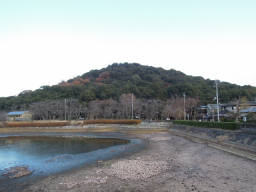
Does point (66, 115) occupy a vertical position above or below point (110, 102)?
below

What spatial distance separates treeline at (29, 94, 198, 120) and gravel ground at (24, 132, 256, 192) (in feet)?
127

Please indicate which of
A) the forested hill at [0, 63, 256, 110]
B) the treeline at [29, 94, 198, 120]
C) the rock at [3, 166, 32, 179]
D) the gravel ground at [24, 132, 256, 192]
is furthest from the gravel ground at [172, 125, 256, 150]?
the forested hill at [0, 63, 256, 110]

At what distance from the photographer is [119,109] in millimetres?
58938

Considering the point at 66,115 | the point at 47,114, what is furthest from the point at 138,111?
the point at 47,114

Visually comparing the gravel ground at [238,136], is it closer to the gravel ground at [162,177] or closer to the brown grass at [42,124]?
the gravel ground at [162,177]

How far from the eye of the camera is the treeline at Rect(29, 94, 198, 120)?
53.6 m

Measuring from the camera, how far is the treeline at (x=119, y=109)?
53625mm

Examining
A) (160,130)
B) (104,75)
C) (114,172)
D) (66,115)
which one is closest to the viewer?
(114,172)

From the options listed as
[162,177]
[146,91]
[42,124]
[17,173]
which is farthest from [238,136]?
[146,91]

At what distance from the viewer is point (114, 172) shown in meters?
12.0

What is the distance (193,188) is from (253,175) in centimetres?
442

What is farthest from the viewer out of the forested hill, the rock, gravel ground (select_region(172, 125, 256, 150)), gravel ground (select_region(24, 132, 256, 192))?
the forested hill

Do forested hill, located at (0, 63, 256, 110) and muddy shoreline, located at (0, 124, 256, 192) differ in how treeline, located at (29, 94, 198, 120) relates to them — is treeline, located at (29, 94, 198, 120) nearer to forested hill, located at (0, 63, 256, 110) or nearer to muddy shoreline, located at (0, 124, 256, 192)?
forested hill, located at (0, 63, 256, 110)

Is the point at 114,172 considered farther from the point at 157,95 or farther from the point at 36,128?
the point at 157,95
